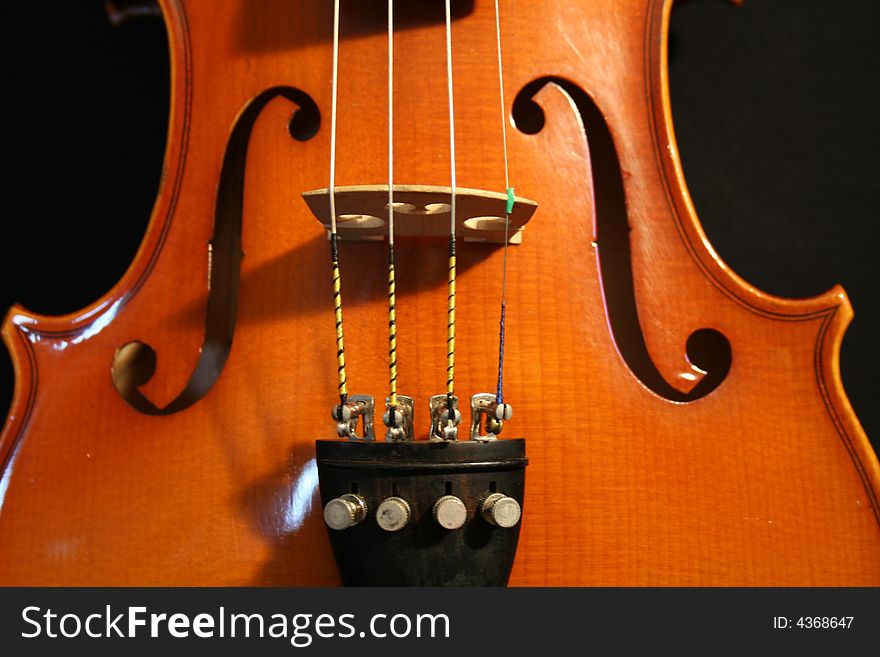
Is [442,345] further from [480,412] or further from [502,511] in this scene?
[502,511]

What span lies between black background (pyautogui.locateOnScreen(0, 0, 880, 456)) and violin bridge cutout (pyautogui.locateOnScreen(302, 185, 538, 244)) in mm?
687

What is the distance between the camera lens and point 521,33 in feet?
3.37

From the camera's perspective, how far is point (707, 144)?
1.48 metres

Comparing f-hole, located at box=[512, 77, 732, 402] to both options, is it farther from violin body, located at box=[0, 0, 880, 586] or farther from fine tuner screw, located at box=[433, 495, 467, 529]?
fine tuner screw, located at box=[433, 495, 467, 529]

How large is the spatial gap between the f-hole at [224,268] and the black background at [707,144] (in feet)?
1.68

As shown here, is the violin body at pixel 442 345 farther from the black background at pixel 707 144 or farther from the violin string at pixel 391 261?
the black background at pixel 707 144

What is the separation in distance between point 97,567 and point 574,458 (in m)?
0.53

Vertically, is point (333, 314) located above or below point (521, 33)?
below

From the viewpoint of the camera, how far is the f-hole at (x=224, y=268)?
982mm

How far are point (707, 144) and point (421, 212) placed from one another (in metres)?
0.82

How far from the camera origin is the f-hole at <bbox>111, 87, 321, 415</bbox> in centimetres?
98


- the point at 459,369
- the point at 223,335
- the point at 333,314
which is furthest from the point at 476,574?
the point at 223,335

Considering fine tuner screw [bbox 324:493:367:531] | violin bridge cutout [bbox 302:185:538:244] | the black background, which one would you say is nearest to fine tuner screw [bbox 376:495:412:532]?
fine tuner screw [bbox 324:493:367:531]
